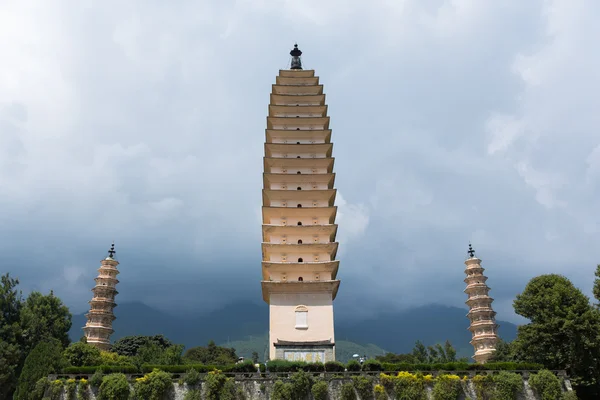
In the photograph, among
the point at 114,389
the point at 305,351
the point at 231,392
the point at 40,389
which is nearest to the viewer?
the point at 114,389

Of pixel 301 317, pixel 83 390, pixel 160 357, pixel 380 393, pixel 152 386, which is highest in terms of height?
pixel 301 317

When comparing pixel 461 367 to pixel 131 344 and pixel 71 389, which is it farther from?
pixel 131 344

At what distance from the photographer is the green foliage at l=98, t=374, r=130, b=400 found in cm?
2339

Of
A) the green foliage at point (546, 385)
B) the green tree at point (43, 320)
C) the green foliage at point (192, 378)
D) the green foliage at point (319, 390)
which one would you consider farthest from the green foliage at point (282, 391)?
the green tree at point (43, 320)

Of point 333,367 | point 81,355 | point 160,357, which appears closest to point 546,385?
point 333,367

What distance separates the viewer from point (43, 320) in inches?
1399

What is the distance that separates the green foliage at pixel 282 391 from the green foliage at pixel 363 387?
3.49m

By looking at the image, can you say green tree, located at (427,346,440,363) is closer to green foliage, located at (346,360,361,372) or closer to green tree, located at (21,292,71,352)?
green foliage, located at (346,360,361,372)

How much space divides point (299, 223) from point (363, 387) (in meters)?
15.1

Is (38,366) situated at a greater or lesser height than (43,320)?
lesser

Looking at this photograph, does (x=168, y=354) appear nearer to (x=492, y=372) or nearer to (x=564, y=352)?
(x=492, y=372)

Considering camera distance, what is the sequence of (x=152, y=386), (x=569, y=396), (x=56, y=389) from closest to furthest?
(x=569, y=396)
(x=152, y=386)
(x=56, y=389)

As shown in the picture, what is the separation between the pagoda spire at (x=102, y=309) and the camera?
49.0 meters

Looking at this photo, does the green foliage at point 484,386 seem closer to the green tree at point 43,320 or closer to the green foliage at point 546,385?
the green foliage at point 546,385
